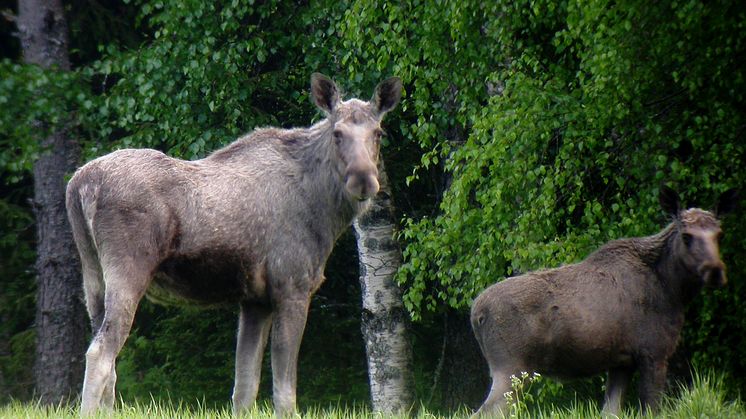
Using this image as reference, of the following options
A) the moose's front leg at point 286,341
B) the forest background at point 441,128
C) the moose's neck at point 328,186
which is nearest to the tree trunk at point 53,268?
the forest background at point 441,128

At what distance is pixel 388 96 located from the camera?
1044 centimetres

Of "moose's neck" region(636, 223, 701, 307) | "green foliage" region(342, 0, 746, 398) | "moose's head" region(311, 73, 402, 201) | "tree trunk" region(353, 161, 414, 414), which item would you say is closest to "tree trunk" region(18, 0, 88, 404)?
"tree trunk" region(353, 161, 414, 414)

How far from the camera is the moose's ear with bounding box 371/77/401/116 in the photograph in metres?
10.4

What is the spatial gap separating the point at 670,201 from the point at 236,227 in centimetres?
374

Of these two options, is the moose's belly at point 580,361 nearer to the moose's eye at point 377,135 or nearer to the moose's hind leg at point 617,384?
the moose's hind leg at point 617,384

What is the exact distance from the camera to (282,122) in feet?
58.6

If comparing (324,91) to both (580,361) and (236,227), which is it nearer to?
(236,227)

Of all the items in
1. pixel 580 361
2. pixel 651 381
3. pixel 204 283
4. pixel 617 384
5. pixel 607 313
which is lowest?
pixel 617 384

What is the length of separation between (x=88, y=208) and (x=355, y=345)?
1012 cm

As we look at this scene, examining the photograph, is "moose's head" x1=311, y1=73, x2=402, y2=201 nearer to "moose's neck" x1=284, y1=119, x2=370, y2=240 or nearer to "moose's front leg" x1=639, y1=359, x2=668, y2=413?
"moose's neck" x1=284, y1=119, x2=370, y2=240

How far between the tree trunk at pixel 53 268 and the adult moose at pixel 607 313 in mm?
7556

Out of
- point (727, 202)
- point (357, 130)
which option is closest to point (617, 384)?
point (727, 202)

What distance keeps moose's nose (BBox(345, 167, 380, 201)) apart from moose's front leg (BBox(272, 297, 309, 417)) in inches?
39.4

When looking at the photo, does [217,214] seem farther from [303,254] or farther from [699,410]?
[699,410]
